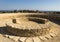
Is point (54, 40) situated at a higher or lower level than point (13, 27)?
lower

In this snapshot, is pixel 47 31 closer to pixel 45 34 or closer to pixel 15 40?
pixel 45 34

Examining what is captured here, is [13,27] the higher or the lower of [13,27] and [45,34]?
the higher

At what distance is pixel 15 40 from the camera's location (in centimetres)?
615

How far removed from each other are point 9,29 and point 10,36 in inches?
34.5

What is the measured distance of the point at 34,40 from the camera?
20.4ft

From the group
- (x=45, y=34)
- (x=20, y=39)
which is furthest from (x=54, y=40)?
(x=20, y=39)

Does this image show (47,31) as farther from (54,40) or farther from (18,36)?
(18,36)

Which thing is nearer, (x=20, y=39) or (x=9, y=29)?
(x=20, y=39)

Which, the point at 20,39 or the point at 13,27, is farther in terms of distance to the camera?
the point at 13,27

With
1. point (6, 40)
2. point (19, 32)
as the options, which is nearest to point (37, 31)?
point (19, 32)

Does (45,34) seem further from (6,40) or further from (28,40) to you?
(6,40)

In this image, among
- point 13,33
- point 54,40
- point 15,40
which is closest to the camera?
point 15,40

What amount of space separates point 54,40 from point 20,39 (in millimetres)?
2201

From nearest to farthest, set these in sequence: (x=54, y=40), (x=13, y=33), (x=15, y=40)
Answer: (x=15, y=40) → (x=54, y=40) → (x=13, y=33)
